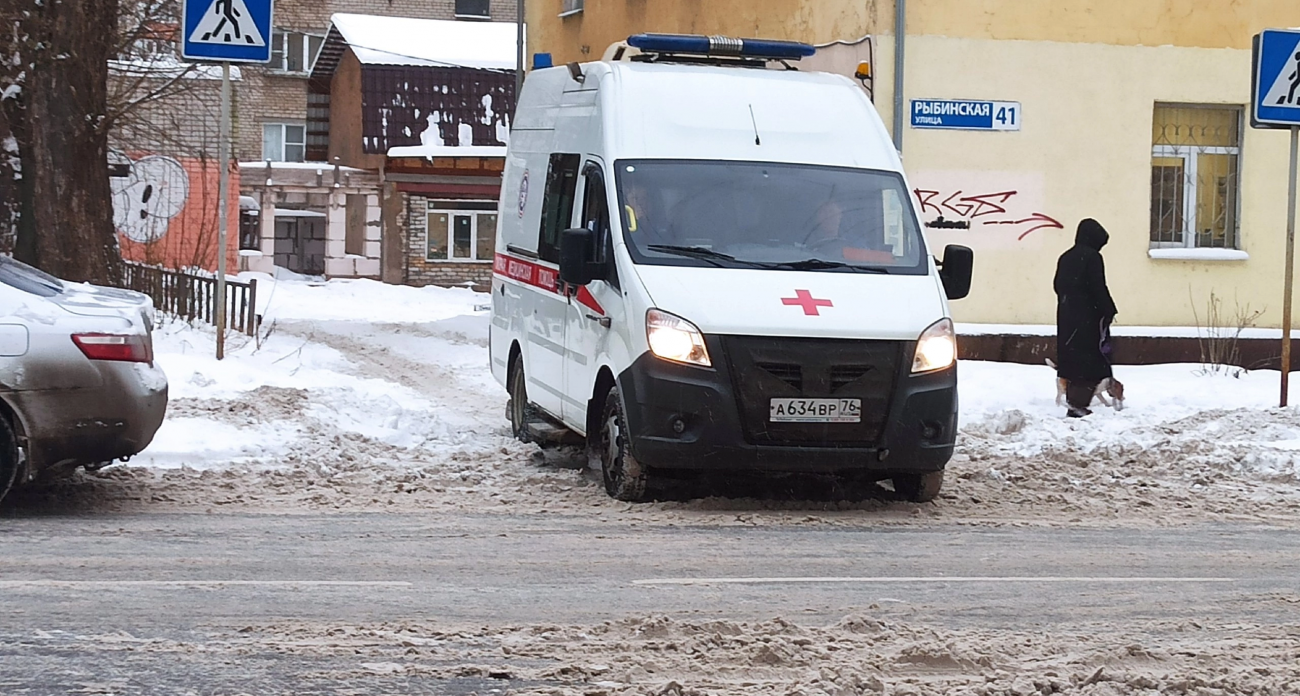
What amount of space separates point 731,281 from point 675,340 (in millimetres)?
523

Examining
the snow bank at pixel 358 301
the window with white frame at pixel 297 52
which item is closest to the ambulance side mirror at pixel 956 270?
the snow bank at pixel 358 301

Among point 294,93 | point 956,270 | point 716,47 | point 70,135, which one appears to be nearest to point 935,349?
point 956,270

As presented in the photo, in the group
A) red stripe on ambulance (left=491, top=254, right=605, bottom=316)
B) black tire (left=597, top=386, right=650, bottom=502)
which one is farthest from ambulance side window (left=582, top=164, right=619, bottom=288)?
black tire (left=597, top=386, right=650, bottom=502)

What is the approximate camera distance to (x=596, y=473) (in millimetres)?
10984

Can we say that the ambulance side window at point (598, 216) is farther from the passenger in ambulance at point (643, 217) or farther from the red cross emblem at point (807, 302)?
the red cross emblem at point (807, 302)

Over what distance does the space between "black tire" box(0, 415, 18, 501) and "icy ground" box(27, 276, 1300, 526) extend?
897mm

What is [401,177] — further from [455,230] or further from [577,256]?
[577,256]

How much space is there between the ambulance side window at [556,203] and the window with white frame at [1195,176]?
30.3 ft

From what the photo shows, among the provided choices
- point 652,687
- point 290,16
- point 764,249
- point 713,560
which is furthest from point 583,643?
point 290,16

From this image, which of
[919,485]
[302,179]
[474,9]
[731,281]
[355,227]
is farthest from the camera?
[474,9]

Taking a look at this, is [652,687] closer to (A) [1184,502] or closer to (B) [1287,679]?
(B) [1287,679]

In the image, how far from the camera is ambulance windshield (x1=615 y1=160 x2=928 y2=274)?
991 cm

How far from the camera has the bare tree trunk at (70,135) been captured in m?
16.4

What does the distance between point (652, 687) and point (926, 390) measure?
451cm
